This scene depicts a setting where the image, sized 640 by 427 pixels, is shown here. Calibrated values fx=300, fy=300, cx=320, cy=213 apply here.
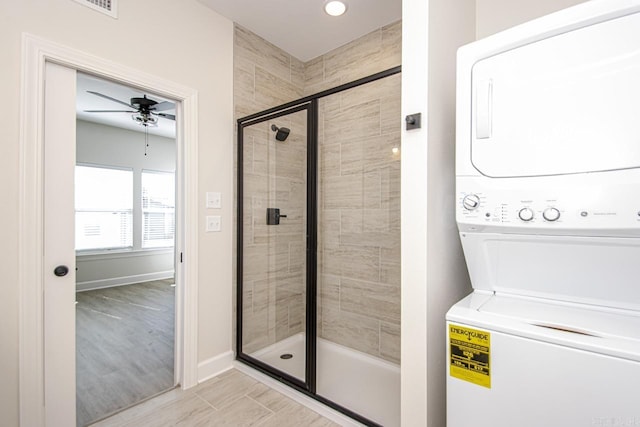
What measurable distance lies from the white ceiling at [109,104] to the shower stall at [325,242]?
54.0 inches

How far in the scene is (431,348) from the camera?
48.7 inches

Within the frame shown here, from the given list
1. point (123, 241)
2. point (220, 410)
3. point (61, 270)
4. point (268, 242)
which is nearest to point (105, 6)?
point (61, 270)

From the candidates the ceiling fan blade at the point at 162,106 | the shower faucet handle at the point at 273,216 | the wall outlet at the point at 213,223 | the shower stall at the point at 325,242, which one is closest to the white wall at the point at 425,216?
the shower stall at the point at 325,242

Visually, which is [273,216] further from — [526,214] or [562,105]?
[562,105]

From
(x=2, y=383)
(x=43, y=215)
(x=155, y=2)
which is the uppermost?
(x=155, y=2)

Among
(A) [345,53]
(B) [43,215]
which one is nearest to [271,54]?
(A) [345,53]

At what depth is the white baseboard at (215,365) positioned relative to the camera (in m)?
2.21

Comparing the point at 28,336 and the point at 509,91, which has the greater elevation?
the point at 509,91

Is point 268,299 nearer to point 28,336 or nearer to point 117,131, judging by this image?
point 28,336

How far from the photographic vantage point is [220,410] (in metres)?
1.89

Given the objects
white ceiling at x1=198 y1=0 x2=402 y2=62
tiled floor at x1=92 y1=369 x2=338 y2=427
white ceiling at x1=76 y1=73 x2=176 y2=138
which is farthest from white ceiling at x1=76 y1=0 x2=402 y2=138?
tiled floor at x1=92 y1=369 x2=338 y2=427

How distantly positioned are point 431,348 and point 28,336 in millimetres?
1941

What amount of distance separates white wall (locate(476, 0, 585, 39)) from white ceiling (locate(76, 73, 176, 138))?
101 inches

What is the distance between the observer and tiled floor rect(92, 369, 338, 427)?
1.78 m
